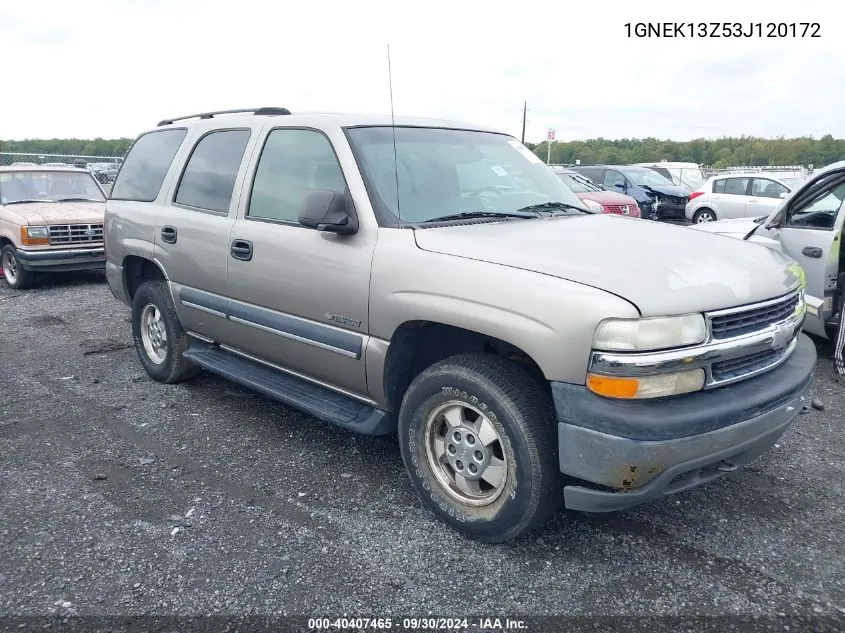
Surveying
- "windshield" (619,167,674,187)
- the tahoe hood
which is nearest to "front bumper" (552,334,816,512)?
the tahoe hood

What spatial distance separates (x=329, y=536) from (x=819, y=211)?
5.19 m

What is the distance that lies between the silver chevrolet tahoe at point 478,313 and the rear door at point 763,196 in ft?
39.7

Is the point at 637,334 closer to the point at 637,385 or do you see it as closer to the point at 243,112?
the point at 637,385

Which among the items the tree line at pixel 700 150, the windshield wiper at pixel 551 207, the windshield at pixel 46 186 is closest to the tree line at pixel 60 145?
the tree line at pixel 700 150

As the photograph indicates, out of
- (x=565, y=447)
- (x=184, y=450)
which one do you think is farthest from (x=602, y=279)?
(x=184, y=450)

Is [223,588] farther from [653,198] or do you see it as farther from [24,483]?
[653,198]

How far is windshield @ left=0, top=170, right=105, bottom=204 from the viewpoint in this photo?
388 inches

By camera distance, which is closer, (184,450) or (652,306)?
(652,306)

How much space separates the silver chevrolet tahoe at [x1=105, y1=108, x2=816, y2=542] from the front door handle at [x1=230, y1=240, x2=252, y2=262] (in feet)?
0.04

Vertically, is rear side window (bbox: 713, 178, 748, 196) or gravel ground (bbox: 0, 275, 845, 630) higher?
rear side window (bbox: 713, 178, 748, 196)

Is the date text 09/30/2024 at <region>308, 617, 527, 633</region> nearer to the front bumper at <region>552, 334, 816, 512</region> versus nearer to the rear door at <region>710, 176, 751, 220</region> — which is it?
the front bumper at <region>552, 334, 816, 512</region>

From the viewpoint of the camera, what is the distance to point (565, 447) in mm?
2533

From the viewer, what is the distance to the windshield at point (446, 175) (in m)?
3.38

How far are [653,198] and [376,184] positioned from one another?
15299 millimetres
